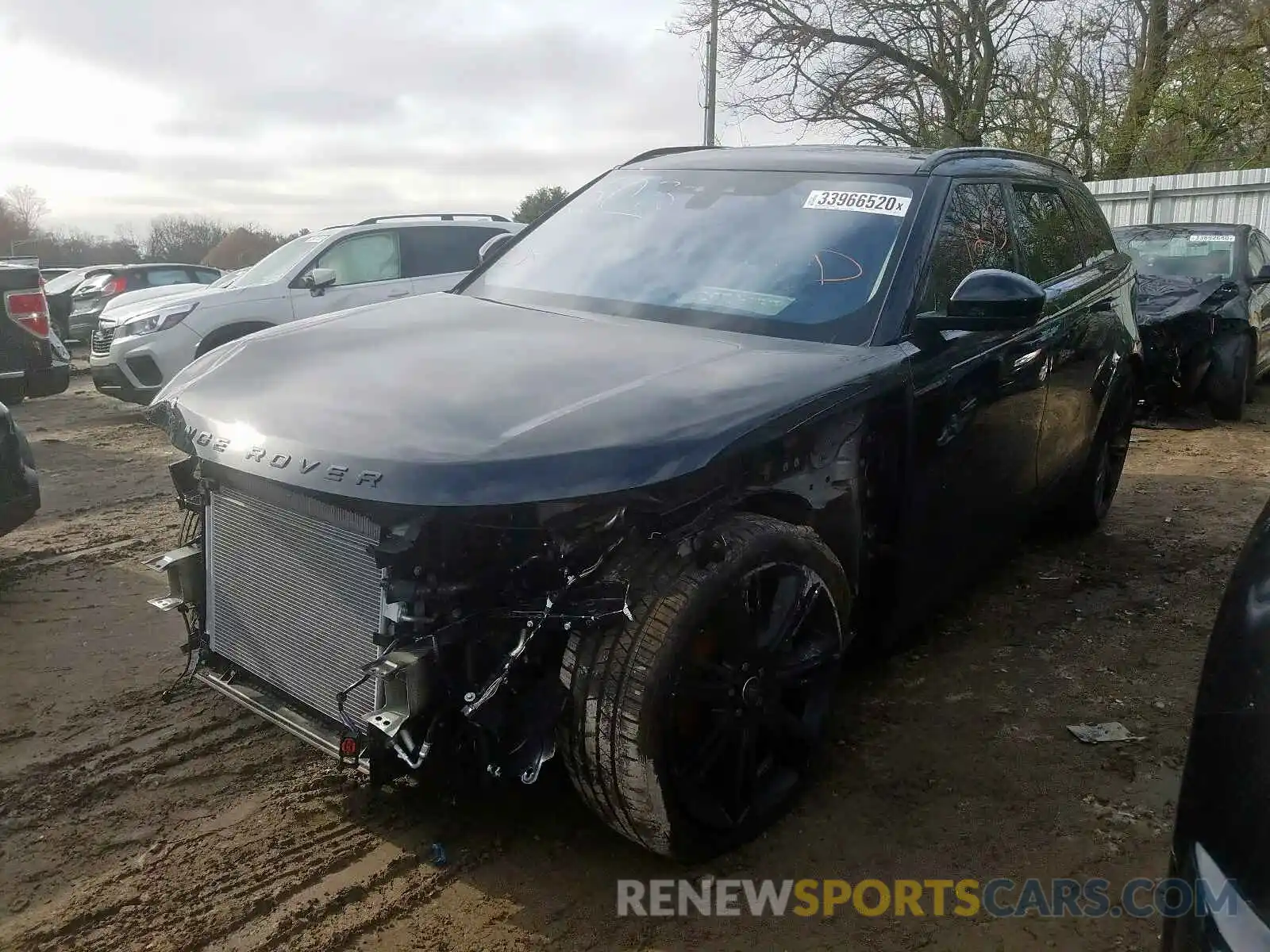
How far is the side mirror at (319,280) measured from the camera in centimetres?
909

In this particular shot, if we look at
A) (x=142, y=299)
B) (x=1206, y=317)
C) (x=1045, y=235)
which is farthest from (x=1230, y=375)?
(x=142, y=299)

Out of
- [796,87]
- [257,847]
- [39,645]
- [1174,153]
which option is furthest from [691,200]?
[796,87]

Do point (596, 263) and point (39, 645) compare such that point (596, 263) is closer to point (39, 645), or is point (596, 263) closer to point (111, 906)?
point (111, 906)

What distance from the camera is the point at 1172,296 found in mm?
8430

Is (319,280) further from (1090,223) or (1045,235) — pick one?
(1045,235)

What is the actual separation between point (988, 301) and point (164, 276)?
17.9 m

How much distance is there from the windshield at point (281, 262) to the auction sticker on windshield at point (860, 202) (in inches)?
277

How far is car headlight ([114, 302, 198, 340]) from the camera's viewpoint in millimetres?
8984

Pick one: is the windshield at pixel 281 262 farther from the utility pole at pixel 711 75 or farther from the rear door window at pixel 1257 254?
the utility pole at pixel 711 75

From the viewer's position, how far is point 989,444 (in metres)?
3.53

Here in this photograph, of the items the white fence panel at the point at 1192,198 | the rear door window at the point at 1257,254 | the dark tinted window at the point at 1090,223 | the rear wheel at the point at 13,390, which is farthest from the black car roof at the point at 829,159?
the white fence panel at the point at 1192,198

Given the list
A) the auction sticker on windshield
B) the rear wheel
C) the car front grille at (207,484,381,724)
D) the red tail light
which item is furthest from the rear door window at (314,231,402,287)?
the car front grille at (207,484,381,724)

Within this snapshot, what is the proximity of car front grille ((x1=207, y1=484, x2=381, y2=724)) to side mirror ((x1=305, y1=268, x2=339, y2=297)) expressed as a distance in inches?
265

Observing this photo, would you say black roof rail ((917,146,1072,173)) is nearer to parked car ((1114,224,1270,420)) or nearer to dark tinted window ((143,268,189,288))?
parked car ((1114,224,1270,420))
